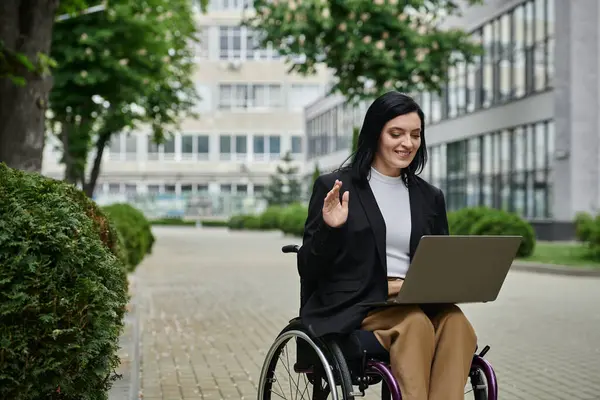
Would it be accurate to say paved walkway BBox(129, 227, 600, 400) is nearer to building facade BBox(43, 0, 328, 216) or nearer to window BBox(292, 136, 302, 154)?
building facade BBox(43, 0, 328, 216)

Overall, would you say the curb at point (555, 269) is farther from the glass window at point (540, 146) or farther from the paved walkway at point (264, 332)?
the glass window at point (540, 146)

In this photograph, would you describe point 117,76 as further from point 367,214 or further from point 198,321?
point 367,214

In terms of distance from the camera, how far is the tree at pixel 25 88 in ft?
49.1

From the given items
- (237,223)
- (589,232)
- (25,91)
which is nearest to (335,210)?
(25,91)

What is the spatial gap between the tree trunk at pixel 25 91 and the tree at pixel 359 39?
553 inches

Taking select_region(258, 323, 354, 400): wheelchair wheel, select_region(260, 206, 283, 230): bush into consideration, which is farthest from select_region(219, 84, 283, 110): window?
select_region(258, 323, 354, 400): wheelchair wheel

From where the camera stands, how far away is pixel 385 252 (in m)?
4.90

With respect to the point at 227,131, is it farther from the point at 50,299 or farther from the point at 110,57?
the point at 50,299

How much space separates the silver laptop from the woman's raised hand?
386 millimetres

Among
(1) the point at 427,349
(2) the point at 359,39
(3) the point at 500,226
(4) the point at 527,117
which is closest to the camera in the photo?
(1) the point at 427,349

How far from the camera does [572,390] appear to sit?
870 centimetres

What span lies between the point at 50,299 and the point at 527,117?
40.0 m

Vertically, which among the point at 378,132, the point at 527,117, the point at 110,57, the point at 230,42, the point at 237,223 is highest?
the point at 230,42

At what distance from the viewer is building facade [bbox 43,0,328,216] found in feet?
310
